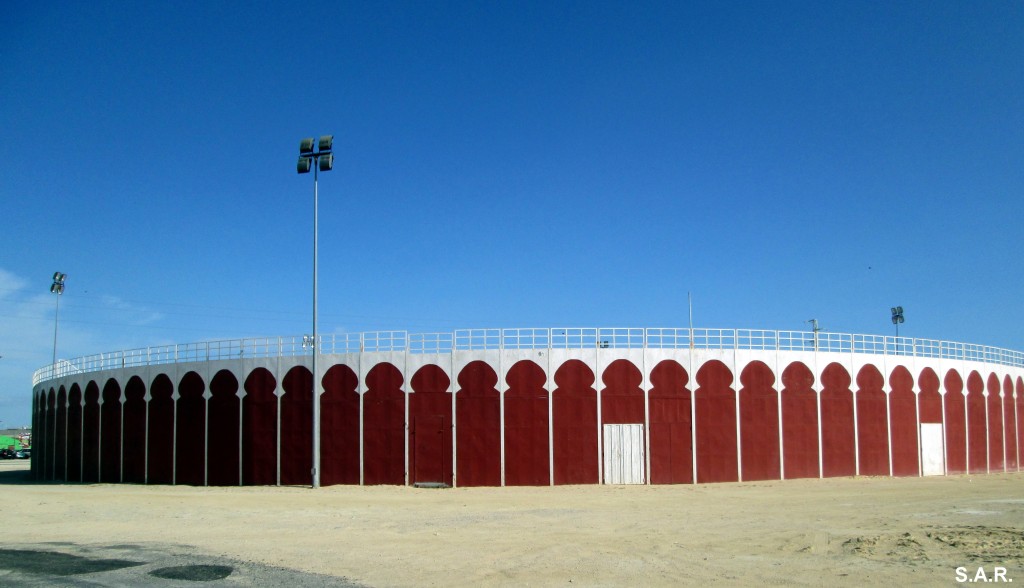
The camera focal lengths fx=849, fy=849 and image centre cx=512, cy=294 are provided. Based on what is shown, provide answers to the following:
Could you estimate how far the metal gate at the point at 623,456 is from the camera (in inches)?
1348

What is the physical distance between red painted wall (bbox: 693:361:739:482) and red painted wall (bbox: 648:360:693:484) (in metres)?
0.50

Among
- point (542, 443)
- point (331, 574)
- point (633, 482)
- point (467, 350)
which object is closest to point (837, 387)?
point (633, 482)

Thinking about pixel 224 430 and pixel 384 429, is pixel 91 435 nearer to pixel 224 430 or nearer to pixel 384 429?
pixel 224 430

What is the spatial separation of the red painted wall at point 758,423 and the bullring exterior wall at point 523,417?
60 mm

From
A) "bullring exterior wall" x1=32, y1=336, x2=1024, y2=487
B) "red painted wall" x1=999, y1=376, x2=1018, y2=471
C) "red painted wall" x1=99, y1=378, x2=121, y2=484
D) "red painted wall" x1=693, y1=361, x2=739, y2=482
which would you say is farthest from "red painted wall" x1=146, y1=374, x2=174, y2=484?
"red painted wall" x1=999, y1=376, x2=1018, y2=471

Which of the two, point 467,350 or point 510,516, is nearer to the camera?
point 510,516

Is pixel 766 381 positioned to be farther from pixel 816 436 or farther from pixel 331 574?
pixel 331 574

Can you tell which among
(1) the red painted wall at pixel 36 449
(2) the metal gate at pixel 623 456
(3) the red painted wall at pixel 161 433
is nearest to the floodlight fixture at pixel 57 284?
(1) the red painted wall at pixel 36 449

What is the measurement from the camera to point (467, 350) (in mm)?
34656

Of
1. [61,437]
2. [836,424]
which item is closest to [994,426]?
[836,424]

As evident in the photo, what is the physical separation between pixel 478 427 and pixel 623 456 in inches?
236

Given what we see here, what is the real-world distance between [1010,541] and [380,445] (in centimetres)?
2276

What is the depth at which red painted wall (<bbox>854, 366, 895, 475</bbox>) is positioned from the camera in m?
38.4

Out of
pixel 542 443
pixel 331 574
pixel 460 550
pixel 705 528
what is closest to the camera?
pixel 331 574
